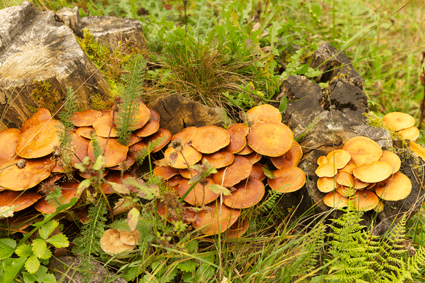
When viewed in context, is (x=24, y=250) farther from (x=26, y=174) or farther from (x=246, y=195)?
(x=246, y=195)

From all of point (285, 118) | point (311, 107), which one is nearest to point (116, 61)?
point (285, 118)

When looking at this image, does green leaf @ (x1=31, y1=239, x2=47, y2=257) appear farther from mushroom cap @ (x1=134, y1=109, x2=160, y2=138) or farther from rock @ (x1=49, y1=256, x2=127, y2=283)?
mushroom cap @ (x1=134, y1=109, x2=160, y2=138)

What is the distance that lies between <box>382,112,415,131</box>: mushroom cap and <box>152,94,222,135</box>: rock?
2.26 m

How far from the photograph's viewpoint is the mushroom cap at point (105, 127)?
293 cm

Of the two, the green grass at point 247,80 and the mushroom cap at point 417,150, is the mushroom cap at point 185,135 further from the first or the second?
the mushroom cap at point 417,150

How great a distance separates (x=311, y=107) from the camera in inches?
146

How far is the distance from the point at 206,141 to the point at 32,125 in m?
1.89

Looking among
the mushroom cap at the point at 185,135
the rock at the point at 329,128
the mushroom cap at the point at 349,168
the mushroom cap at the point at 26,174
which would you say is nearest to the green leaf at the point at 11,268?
the mushroom cap at the point at 26,174

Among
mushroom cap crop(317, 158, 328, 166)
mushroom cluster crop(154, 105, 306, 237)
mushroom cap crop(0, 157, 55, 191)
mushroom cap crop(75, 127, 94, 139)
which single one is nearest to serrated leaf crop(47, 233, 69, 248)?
mushroom cap crop(0, 157, 55, 191)

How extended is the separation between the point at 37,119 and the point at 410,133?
4.47 meters

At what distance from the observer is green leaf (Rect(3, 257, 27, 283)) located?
91.6 inches

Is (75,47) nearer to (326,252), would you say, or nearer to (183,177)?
(183,177)

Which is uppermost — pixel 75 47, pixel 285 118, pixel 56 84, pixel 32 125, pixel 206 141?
pixel 75 47

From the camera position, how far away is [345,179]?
2.89 meters
